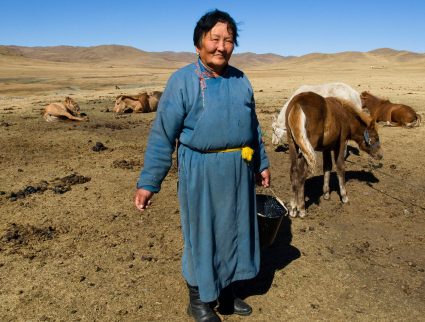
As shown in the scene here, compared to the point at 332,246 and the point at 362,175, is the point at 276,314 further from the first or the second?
the point at 362,175

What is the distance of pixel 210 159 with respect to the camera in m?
3.11

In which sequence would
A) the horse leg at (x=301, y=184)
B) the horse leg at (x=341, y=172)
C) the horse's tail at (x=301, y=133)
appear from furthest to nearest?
the horse leg at (x=341, y=172) < the horse leg at (x=301, y=184) < the horse's tail at (x=301, y=133)

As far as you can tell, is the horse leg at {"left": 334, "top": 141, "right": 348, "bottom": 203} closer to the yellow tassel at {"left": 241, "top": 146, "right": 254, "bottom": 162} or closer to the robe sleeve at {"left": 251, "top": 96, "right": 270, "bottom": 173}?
the robe sleeve at {"left": 251, "top": 96, "right": 270, "bottom": 173}

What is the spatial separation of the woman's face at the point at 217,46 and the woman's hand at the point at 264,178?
42.6 inches

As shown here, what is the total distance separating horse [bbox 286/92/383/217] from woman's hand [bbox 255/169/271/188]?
1.91 metres

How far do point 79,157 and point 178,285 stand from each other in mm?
5564

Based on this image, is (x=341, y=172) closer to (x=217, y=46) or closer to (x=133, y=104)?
(x=217, y=46)

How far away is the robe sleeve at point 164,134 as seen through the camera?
9.71 ft

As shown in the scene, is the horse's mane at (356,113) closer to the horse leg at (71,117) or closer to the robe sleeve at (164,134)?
the robe sleeve at (164,134)

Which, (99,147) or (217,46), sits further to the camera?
(99,147)

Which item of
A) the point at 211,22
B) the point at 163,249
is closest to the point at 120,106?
the point at 163,249

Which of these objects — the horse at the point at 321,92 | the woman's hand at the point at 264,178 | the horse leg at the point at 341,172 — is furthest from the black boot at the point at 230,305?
the horse at the point at 321,92

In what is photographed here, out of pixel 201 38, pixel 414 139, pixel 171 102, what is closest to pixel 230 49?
pixel 201 38

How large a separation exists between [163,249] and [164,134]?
86.1 inches
